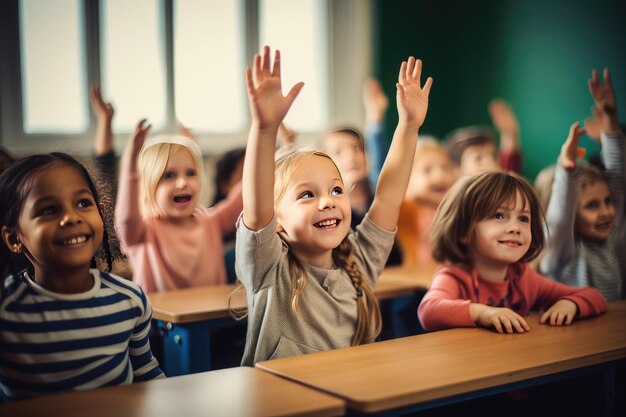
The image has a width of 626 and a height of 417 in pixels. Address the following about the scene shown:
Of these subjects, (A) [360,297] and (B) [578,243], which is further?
(B) [578,243]

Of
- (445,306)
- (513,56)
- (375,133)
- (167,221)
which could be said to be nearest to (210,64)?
(375,133)

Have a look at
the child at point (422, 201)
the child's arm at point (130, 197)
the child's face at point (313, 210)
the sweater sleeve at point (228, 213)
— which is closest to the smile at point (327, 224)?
the child's face at point (313, 210)

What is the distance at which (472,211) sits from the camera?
2262 mm

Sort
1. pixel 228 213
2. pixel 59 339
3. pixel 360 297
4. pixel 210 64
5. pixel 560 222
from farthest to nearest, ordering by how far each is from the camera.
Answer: pixel 210 64 < pixel 228 213 < pixel 560 222 < pixel 360 297 < pixel 59 339

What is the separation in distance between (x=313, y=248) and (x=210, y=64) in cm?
405

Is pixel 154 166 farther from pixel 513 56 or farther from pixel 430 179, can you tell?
pixel 513 56

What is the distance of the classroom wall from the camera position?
18.6ft

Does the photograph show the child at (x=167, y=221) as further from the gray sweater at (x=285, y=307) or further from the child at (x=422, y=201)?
the child at (x=422, y=201)

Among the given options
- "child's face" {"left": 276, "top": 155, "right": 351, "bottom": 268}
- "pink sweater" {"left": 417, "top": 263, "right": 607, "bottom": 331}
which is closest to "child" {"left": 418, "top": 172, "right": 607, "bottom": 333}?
"pink sweater" {"left": 417, "top": 263, "right": 607, "bottom": 331}

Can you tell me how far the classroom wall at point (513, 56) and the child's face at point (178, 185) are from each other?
12.0ft

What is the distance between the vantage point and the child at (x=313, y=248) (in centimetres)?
184

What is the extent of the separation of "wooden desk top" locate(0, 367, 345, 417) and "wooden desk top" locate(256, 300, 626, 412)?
67 millimetres

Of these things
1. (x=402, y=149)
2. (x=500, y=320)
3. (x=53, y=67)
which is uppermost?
(x=53, y=67)

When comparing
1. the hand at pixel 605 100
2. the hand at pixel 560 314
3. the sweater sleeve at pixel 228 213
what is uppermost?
the hand at pixel 605 100
